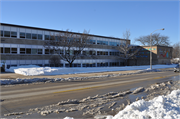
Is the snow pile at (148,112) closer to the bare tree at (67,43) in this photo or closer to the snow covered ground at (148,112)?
the snow covered ground at (148,112)

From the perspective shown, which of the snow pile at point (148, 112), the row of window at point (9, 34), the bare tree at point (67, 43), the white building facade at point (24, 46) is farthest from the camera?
the white building facade at point (24, 46)

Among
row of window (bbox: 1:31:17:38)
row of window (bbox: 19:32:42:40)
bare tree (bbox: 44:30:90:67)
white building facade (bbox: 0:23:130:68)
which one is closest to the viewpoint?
bare tree (bbox: 44:30:90:67)

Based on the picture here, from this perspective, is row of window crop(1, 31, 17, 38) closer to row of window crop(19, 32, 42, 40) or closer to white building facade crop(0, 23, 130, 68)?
white building facade crop(0, 23, 130, 68)

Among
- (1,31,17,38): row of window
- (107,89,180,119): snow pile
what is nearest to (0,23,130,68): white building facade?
(1,31,17,38): row of window

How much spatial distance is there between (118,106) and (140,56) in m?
48.8

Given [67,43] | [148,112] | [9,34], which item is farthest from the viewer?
[9,34]

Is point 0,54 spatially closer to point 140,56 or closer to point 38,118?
point 38,118

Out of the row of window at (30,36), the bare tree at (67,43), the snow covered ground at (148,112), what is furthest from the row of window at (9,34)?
the snow covered ground at (148,112)

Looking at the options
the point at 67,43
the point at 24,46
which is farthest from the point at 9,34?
the point at 67,43

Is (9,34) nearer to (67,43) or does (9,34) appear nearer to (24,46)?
(24,46)

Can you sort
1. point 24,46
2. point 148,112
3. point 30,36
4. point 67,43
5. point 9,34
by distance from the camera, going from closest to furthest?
point 148,112 < point 67,43 < point 9,34 < point 24,46 < point 30,36

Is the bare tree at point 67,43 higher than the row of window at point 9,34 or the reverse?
the reverse

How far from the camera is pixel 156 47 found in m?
50.1

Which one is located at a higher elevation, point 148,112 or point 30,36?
point 30,36
